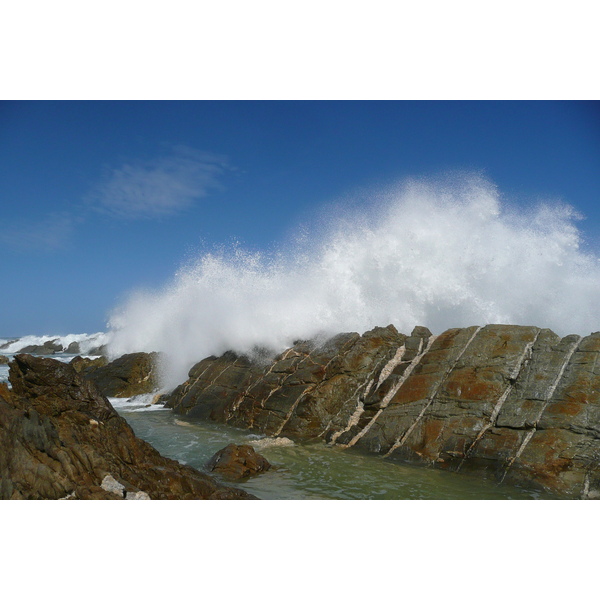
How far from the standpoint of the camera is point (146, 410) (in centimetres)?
1412

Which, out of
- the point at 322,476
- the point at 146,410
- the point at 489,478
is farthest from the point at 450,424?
the point at 146,410

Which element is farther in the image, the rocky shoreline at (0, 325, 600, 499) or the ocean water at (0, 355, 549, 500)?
the rocky shoreline at (0, 325, 600, 499)

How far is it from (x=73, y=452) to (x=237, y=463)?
3.24 m

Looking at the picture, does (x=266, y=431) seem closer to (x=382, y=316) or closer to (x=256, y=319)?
(x=256, y=319)

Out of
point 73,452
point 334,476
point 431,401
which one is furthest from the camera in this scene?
point 431,401

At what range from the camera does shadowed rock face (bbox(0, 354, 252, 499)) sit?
4.35 metres

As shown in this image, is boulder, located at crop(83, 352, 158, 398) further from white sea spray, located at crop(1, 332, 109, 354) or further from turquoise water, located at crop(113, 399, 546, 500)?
white sea spray, located at crop(1, 332, 109, 354)

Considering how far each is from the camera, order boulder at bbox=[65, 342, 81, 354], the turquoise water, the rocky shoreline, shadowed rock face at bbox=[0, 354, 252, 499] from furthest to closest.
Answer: boulder at bbox=[65, 342, 81, 354] < the rocky shoreline < the turquoise water < shadowed rock face at bbox=[0, 354, 252, 499]

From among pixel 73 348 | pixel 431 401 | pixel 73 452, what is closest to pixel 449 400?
pixel 431 401

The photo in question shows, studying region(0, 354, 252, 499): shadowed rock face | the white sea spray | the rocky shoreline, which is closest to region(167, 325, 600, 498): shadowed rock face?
the rocky shoreline

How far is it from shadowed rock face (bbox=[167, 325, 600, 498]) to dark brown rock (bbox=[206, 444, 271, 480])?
7.13 feet

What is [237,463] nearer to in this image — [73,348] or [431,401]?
[431,401]

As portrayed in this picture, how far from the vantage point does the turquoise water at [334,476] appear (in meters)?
6.50

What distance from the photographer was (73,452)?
16.5ft
